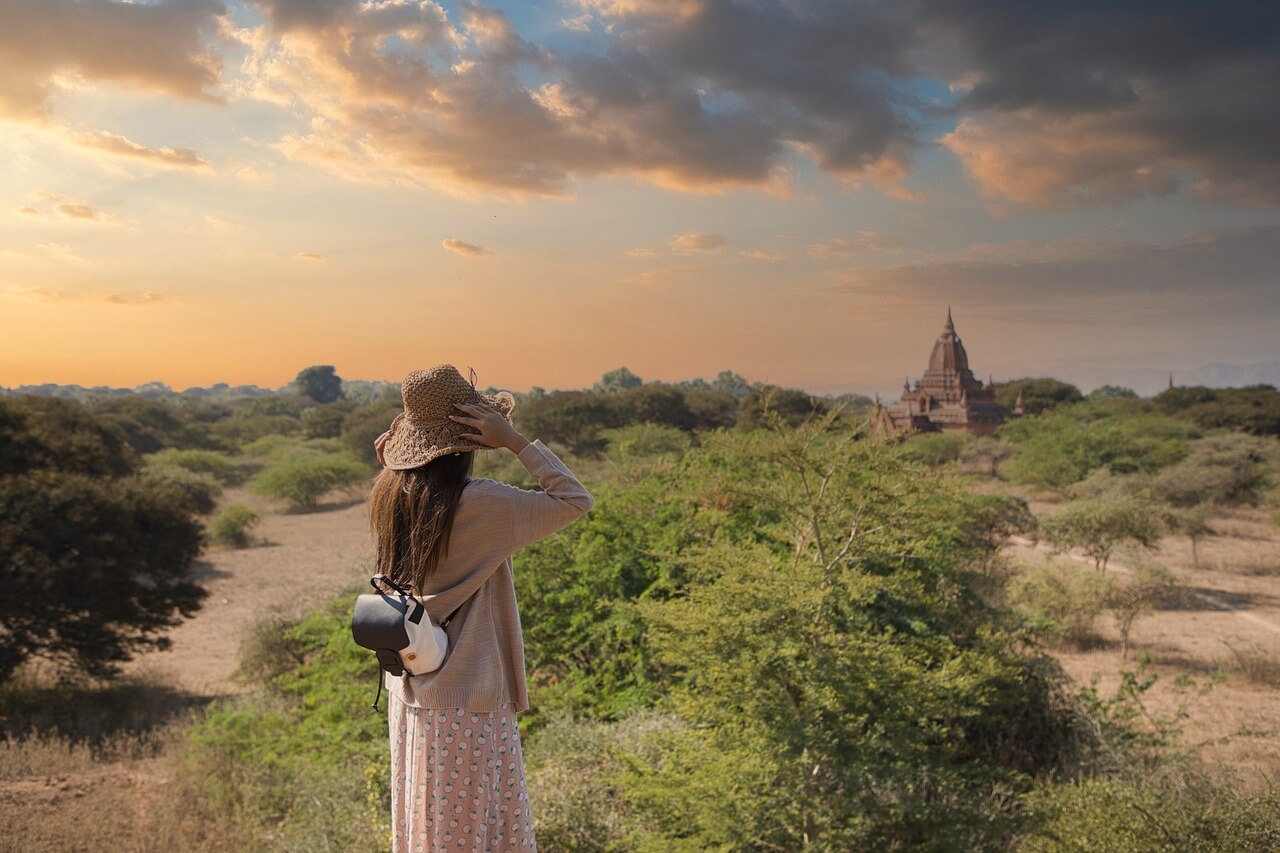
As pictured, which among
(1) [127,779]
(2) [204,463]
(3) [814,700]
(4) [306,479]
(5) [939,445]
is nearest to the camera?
(3) [814,700]

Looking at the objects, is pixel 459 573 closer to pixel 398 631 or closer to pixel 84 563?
pixel 398 631

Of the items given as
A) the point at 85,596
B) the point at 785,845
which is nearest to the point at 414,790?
the point at 785,845

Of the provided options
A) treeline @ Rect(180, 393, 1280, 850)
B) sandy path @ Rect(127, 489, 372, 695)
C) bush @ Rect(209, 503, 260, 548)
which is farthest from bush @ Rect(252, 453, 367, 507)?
treeline @ Rect(180, 393, 1280, 850)

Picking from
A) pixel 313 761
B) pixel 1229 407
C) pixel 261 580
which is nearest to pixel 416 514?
pixel 313 761

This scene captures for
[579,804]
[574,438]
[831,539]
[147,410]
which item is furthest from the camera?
[147,410]

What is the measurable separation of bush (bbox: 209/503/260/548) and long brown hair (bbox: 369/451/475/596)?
86.1 ft

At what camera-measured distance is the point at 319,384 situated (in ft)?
Result: 361

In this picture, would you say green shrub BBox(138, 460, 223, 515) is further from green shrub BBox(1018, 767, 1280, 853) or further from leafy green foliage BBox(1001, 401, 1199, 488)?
leafy green foliage BBox(1001, 401, 1199, 488)

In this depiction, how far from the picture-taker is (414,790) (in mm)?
1962

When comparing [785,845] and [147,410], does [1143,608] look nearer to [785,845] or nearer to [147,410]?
[785,845]

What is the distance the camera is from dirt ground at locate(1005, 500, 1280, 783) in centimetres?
845

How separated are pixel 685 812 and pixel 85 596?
31.1 feet

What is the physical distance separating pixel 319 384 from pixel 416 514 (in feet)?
382

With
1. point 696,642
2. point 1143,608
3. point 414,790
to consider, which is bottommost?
point 1143,608
